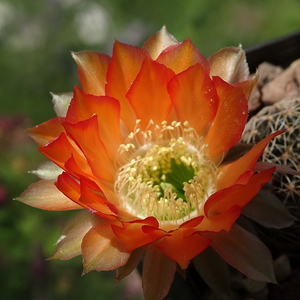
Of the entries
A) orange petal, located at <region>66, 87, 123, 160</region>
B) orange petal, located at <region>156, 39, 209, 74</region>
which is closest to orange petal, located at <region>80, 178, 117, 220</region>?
orange petal, located at <region>66, 87, 123, 160</region>

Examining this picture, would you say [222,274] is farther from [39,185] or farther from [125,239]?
[39,185]

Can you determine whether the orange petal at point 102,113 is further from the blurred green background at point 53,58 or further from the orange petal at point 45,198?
the blurred green background at point 53,58

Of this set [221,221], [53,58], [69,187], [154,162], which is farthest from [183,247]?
[53,58]

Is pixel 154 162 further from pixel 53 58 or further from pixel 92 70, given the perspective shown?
pixel 53 58

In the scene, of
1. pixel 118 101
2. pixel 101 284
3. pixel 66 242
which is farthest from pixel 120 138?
pixel 101 284

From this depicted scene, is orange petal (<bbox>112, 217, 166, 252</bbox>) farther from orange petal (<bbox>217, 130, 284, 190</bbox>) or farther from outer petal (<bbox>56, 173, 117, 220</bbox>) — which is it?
orange petal (<bbox>217, 130, 284, 190</bbox>)

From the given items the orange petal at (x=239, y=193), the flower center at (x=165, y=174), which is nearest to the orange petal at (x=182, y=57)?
the flower center at (x=165, y=174)
